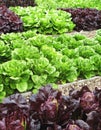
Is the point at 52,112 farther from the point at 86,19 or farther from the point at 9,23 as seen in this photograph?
the point at 86,19

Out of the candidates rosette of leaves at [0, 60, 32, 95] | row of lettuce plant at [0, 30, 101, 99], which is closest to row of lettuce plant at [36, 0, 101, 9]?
row of lettuce plant at [0, 30, 101, 99]

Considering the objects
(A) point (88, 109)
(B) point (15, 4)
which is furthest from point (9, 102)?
(B) point (15, 4)

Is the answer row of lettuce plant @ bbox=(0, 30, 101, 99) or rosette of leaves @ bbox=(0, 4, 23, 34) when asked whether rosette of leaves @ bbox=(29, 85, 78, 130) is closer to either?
row of lettuce plant @ bbox=(0, 30, 101, 99)

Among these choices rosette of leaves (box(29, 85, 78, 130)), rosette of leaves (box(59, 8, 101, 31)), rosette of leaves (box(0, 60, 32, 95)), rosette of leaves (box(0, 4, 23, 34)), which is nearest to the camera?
rosette of leaves (box(29, 85, 78, 130))

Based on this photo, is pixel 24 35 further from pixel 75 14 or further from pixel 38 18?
pixel 75 14

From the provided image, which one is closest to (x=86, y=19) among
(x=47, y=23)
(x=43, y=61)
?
(x=47, y=23)

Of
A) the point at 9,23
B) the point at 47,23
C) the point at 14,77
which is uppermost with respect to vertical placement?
the point at 14,77

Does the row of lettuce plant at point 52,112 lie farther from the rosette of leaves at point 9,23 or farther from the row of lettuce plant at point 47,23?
the row of lettuce plant at point 47,23
